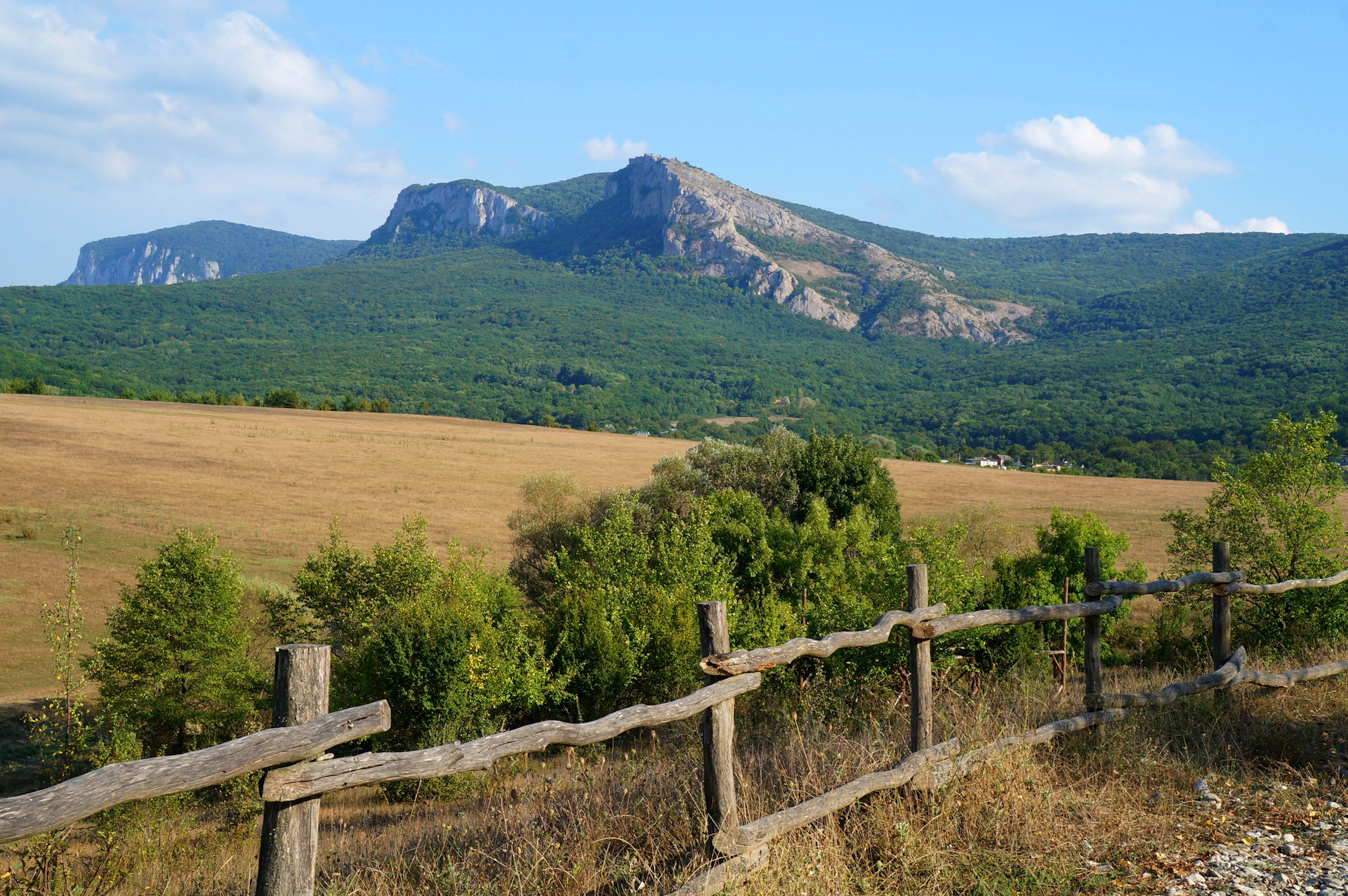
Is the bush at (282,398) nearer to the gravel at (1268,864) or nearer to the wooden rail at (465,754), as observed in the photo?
the wooden rail at (465,754)

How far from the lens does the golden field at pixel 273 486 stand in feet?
99.6

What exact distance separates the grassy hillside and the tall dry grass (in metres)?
88.5

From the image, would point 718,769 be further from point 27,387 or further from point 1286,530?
point 27,387

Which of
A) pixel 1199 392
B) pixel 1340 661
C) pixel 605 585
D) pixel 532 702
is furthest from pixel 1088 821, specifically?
pixel 1199 392

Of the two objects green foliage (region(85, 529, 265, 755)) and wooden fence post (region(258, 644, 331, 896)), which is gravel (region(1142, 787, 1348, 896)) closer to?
wooden fence post (region(258, 644, 331, 896))

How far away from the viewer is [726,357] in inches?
6826

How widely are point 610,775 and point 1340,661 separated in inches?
265

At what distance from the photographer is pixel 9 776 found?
1644 centimetres

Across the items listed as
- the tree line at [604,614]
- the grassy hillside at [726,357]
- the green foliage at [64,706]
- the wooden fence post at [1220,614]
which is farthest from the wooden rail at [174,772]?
the grassy hillside at [726,357]

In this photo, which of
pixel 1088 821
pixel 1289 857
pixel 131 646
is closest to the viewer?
pixel 1289 857

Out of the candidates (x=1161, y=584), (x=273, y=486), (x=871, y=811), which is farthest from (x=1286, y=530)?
(x=273, y=486)

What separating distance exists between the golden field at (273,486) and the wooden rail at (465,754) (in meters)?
21.5

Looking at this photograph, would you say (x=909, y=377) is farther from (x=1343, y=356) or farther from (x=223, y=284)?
(x=223, y=284)

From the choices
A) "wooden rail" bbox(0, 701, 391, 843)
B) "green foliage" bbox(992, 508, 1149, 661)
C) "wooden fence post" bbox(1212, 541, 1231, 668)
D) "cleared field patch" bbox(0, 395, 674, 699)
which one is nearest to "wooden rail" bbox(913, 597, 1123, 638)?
"wooden fence post" bbox(1212, 541, 1231, 668)
